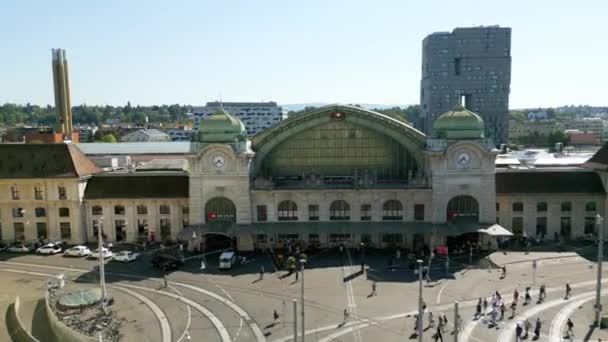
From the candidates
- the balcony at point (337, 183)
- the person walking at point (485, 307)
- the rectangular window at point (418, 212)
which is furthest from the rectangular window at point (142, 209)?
the person walking at point (485, 307)

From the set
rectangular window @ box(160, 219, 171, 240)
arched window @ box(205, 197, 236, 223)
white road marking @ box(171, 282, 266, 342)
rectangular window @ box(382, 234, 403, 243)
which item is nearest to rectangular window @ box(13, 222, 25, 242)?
rectangular window @ box(160, 219, 171, 240)

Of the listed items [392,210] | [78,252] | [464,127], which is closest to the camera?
[464,127]

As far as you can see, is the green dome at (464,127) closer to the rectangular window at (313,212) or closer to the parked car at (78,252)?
the rectangular window at (313,212)

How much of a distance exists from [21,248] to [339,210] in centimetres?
4464

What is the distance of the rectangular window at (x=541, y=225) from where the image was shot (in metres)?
75.3

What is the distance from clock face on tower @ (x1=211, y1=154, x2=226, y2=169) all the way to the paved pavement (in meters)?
13.4

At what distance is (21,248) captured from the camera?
74938mm

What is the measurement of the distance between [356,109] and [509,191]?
955 inches

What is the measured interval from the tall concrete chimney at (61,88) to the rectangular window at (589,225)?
142 m

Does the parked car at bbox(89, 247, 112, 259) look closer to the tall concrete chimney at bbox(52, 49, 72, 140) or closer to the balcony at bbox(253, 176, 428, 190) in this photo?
the balcony at bbox(253, 176, 428, 190)

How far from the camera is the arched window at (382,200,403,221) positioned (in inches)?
2857

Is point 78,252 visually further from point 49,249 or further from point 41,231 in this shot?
point 41,231

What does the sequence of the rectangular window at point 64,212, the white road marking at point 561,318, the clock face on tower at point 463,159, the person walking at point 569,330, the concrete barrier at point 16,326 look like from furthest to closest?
1. the rectangular window at point 64,212
2. the clock face on tower at point 463,159
3. the concrete barrier at point 16,326
4. the white road marking at point 561,318
5. the person walking at point 569,330

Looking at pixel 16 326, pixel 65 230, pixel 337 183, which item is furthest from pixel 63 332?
pixel 337 183
